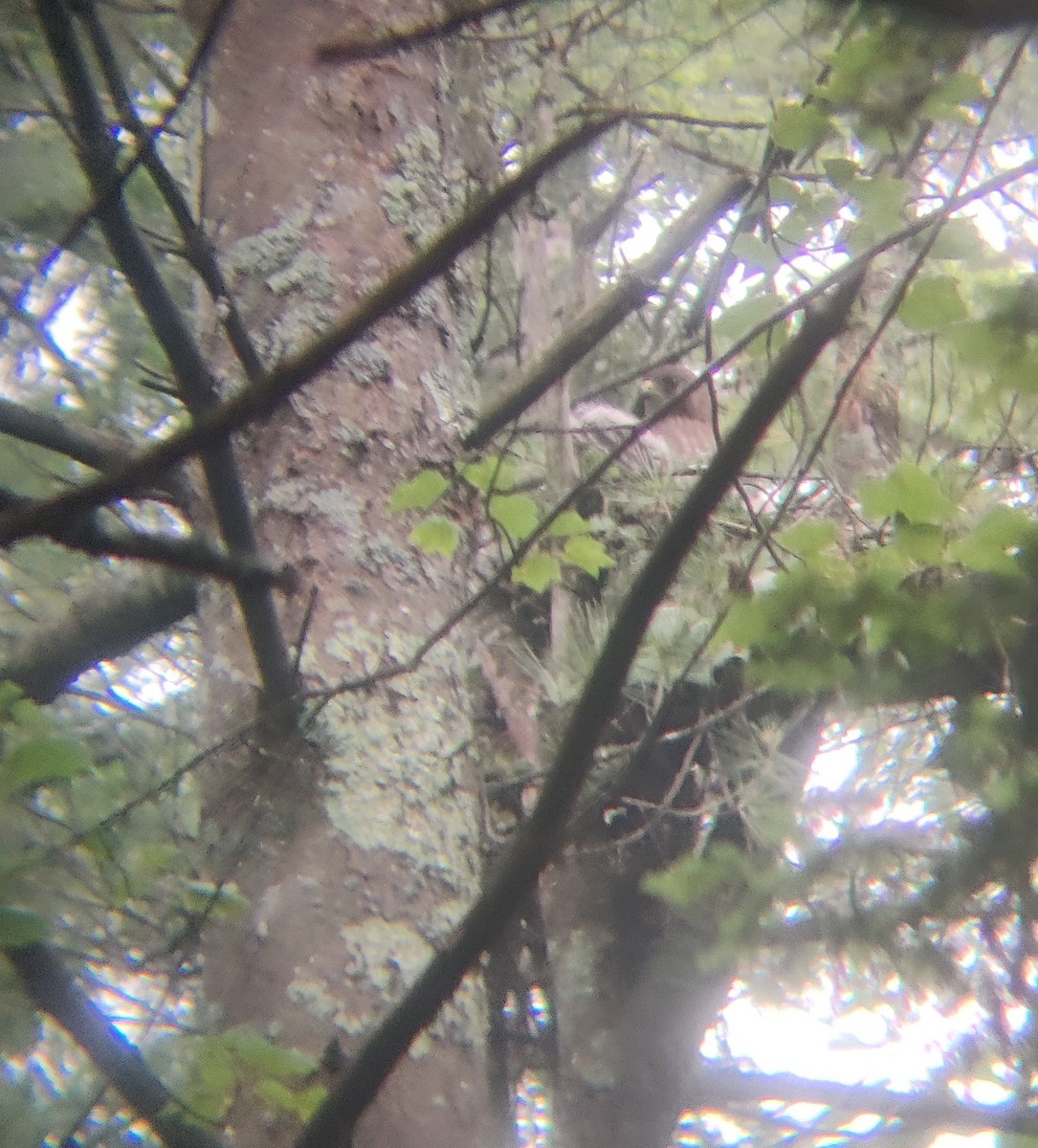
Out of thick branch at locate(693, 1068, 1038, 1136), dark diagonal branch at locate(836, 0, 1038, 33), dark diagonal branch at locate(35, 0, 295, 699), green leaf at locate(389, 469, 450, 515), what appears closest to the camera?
dark diagonal branch at locate(836, 0, 1038, 33)

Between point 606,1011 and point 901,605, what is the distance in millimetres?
1664

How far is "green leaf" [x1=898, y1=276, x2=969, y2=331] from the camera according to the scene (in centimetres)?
100

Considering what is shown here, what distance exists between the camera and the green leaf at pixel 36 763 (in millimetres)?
963

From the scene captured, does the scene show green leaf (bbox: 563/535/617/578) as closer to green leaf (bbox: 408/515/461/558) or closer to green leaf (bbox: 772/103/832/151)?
green leaf (bbox: 408/515/461/558)

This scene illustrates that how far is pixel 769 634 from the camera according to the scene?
108cm

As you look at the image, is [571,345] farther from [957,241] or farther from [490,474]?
[957,241]

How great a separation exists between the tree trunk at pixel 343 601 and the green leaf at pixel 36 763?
281mm

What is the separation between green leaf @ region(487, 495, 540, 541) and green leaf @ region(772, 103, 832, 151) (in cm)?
48

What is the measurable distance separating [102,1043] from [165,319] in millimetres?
650

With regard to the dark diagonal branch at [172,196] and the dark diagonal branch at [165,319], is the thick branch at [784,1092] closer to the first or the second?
the dark diagonal branch at [165,319]

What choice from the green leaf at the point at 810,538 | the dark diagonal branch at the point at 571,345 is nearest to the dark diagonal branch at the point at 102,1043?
the green leaf at the point at 810,538

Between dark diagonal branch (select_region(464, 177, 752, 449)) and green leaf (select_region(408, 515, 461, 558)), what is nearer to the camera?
green leaf (select_region(408, 515, 461, 558))

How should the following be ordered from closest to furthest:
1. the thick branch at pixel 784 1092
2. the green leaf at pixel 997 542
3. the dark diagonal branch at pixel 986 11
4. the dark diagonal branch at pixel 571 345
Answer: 1. the dark diagonal branch at pixel 986 11
2. the green leaf at pixel 997 542
3. the dark diagonal branch at pixel 571 345
4. the thick branch at pixel 784 1092

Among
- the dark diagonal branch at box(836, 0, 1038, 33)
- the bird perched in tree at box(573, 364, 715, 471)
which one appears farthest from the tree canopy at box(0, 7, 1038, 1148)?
the bird perched in tree at box(573, 364, 715, 471)
